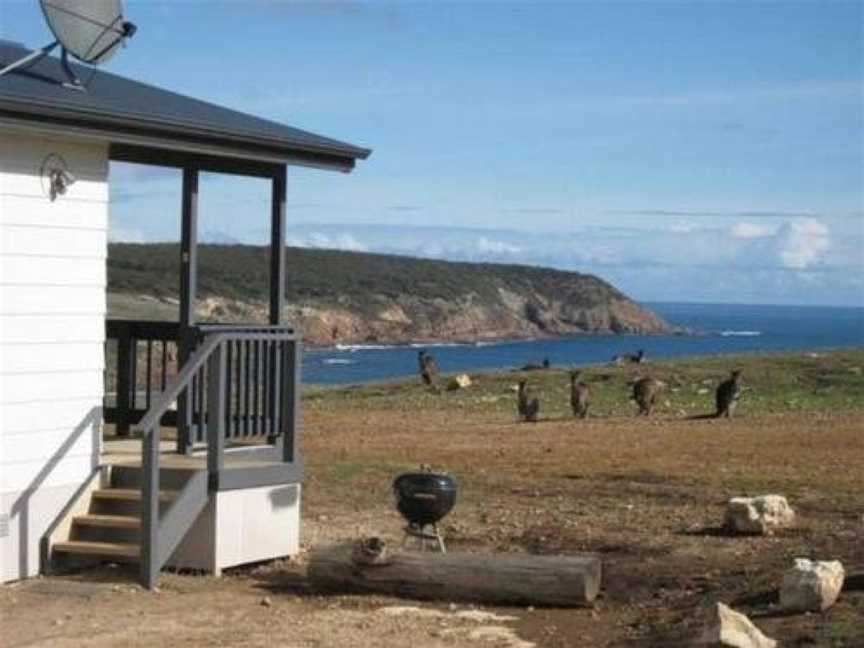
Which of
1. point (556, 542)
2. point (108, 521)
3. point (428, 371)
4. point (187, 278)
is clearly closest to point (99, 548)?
point (108, 521)

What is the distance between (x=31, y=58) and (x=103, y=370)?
2.49 metres

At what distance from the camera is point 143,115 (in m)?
12.9

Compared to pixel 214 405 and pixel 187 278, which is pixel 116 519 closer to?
pixel 214 405

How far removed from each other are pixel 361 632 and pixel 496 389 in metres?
22.3

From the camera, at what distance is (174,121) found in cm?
1308

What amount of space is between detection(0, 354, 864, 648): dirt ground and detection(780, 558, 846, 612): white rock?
0.33 feet

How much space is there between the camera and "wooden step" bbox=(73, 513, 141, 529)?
43.2ft

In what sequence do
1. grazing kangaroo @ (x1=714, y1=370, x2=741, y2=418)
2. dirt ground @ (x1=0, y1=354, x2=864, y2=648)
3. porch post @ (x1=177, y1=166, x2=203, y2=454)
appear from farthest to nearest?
grazing kangaroo @ (x1=714, y1=370, x2=741, y2=418)
porch post @ (x1=177, y1=166, x2=203, y2=454)
dirt ground @ (x1=0, y1=354, x2=864, y2=648)

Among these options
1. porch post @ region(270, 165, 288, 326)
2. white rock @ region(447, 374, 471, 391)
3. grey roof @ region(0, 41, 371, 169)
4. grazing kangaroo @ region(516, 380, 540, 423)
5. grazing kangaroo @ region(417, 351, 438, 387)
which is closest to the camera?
grey roof @ region(0, 41, 371, 169)

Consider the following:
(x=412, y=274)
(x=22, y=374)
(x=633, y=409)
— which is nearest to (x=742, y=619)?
(x=22, y=374)

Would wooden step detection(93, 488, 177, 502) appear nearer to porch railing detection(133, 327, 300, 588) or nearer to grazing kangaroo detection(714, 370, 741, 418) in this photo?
porch railing detection(133, 327, 300, 588)

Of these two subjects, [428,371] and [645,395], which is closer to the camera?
[645,395]

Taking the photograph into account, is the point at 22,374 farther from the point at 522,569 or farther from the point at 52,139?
the point at 522,569

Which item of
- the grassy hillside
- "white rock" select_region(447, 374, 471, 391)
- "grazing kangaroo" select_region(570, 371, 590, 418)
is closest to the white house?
"grazing kangaroo" select_region(570, 371, 590, 418)
